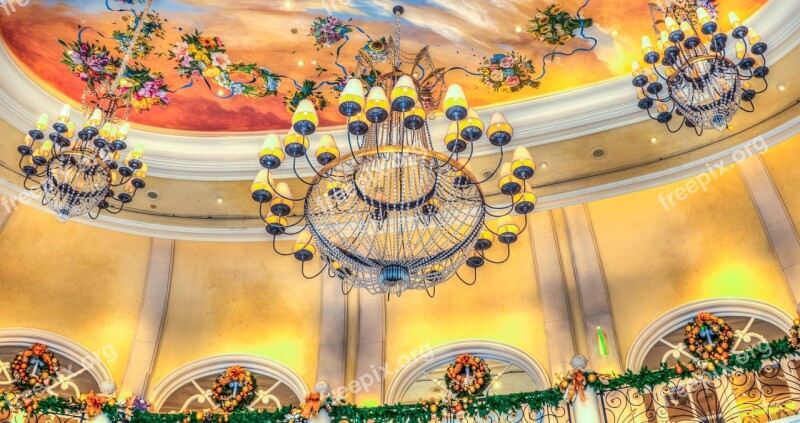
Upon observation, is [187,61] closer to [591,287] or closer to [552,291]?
[552,291]

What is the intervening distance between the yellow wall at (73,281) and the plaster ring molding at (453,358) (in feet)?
14.0

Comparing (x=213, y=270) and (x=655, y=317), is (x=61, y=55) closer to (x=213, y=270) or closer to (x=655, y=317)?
(x=213, y=270)

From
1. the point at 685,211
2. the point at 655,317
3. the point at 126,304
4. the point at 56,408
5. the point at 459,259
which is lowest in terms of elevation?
the point at 56,408

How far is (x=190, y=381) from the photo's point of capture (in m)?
10.8

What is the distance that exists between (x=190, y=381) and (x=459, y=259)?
627cm

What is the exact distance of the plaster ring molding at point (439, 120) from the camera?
27.0 feet

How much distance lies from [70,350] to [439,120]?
6.59m

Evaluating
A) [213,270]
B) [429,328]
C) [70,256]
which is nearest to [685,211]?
[429,328]

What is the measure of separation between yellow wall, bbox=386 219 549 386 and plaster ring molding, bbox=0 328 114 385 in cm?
441

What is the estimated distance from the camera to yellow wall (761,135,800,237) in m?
9.54

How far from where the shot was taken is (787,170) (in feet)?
31.9

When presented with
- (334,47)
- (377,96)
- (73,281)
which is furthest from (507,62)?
(73,281)

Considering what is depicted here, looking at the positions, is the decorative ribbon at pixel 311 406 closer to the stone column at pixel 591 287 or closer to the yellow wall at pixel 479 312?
the yellow wall at pixel 479 312

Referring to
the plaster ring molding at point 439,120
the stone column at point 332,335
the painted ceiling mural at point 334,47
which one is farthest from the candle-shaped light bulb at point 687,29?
the stone column at point 332,335
